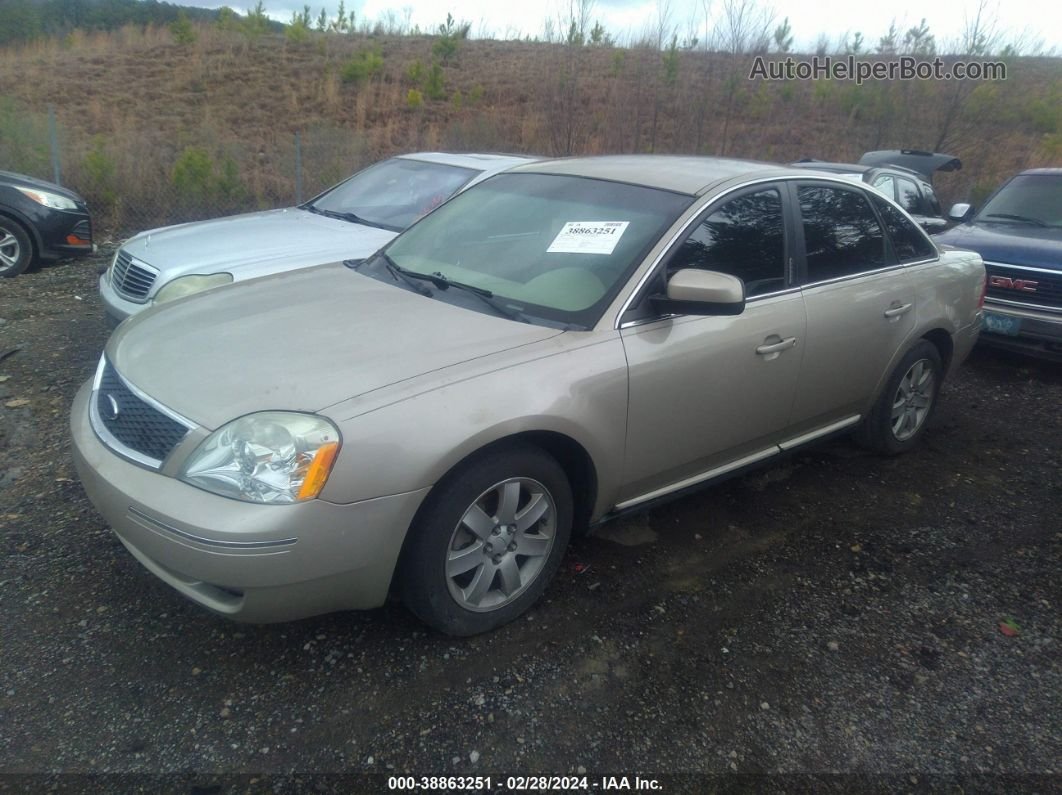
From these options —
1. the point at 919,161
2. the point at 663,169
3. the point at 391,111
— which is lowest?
the point at 663,169

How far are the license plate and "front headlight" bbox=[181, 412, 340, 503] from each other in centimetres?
597

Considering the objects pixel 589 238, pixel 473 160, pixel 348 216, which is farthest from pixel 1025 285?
pixel 348 216

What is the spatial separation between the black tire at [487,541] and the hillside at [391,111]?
9477mm

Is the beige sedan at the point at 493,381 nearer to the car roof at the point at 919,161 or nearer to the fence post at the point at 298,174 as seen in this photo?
the fence post at the point at 298,174

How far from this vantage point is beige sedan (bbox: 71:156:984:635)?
8.18 ft

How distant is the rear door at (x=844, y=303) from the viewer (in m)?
3.87

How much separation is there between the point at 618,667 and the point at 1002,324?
5.24 metres

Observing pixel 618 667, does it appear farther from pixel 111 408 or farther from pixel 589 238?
pixel 111 408

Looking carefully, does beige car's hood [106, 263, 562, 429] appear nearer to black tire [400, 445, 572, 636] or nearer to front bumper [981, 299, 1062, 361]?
black tire [400, 445, 572, 636]

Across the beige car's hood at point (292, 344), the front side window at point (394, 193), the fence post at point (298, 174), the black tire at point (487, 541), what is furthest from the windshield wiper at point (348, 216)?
the fence post at point (298, 174)

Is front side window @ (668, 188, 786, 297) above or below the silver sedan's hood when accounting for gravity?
above

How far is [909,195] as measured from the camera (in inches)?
367

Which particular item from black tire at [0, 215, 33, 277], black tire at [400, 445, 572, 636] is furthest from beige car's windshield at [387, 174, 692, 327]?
black tire at [0, 215, 33, 277]

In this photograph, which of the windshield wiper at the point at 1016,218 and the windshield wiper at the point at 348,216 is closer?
the windshield wiper at the point at 348,216
